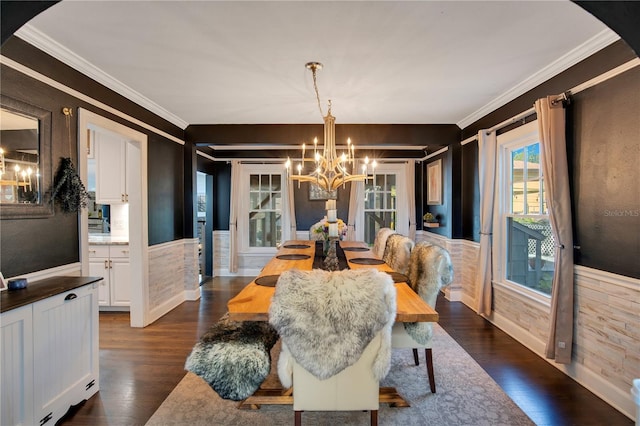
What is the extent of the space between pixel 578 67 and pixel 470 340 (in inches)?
99.8

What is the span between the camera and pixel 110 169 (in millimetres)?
3916

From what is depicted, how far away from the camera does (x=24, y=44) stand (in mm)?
2168

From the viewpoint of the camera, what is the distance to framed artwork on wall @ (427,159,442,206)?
5254mm

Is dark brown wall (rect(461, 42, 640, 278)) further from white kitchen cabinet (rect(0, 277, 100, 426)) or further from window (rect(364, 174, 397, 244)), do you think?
window (rect(364, 174, 397, 244))

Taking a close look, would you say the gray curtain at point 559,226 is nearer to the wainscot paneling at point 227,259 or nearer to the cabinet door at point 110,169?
the cabinet door at point 110,169

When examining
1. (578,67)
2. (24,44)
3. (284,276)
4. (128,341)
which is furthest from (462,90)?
(128,341)

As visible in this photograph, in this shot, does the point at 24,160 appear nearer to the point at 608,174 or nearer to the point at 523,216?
the point at 608,174

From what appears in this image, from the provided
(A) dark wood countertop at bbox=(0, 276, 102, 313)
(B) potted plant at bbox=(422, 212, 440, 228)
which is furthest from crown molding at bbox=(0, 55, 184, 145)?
(B) potted plant at bbox=(422, 212, 440, 228)

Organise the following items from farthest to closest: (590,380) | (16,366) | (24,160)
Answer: (590,380) < (24,160) < (16,366)

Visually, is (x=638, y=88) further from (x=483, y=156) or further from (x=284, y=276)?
(x=284, y=276)

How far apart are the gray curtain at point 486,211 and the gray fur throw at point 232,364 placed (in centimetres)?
281

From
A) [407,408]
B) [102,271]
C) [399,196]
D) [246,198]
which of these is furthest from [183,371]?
[399,196]

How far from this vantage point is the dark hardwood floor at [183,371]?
2100 mm

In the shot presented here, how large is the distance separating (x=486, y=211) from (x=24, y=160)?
4.16 meters
